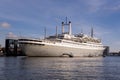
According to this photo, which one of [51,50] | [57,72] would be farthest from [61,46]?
[57,72]

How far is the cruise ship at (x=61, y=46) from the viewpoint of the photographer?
142 meters

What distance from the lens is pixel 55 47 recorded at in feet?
487

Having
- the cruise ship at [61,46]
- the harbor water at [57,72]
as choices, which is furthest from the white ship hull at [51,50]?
the harbor water at [57,72]

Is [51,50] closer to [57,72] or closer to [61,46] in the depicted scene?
[61,46]

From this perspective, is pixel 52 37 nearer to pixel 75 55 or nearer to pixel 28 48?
pixel 75 55

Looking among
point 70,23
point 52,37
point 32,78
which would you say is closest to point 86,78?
point 32,78

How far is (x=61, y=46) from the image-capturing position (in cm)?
15425

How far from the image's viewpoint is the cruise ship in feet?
465

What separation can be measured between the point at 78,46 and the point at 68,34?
36.3ft

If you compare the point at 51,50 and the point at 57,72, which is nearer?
the point at 57,72

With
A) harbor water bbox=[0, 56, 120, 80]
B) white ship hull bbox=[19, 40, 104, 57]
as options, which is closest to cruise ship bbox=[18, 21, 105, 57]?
white ship hull bbox=[19, 40, 104, 57]

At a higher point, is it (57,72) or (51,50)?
A: (51,50)

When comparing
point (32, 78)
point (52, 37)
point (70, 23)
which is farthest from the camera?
point (70, 23)

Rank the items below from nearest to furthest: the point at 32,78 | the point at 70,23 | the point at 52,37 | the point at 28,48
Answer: the point at 32,78 → the point at 28,48 → the point at 52,37 → the point at 70,23
